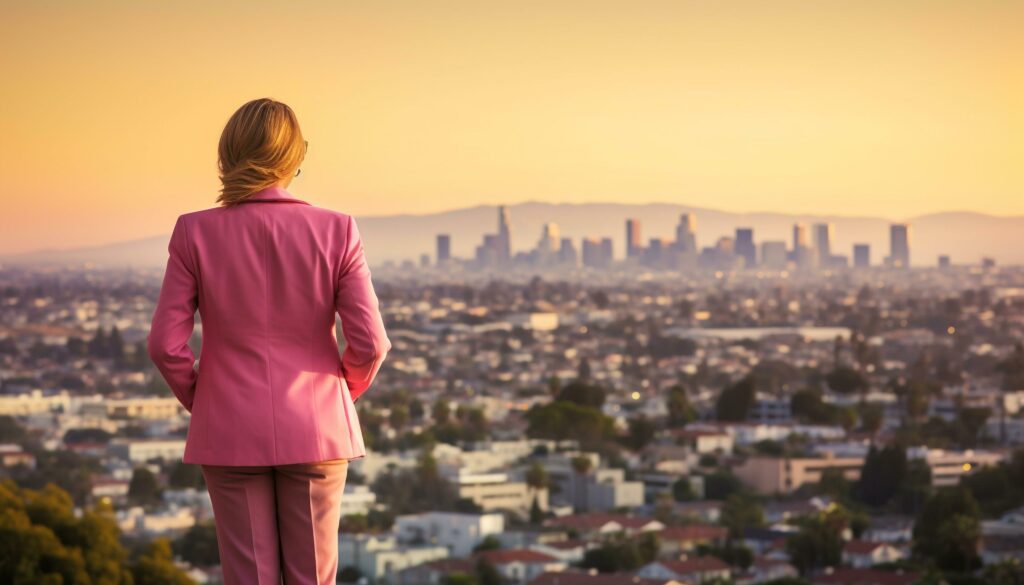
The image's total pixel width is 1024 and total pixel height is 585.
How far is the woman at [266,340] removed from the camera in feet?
5.79

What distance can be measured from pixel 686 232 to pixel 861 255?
A: 19.3 ft

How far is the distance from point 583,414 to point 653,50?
44.6 ft

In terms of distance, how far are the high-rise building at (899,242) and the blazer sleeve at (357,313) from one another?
184 ft

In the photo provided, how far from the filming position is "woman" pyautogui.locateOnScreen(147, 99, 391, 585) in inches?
69.4

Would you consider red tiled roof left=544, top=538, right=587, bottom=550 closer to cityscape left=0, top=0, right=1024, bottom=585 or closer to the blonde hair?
cityscape left=0, top=0, right=1024, bottom=585

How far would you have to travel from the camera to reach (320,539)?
1.79 meters

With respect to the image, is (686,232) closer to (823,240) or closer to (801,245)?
(801,245)

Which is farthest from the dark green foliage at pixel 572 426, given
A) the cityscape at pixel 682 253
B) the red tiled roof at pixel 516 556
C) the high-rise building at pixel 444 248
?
the cityscape at pixel 682 253

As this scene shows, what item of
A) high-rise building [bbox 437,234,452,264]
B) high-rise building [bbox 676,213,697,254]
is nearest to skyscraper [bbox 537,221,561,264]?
high-rise building [bbox 437,234,452,264]

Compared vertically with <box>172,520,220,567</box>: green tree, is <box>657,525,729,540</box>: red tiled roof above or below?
below

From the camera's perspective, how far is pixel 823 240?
60.8 meters

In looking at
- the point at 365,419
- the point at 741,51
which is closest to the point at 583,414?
the point at 365,419

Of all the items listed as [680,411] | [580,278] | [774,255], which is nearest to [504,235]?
[580,278]

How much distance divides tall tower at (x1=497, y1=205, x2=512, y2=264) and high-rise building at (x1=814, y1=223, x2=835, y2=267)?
905 cm
